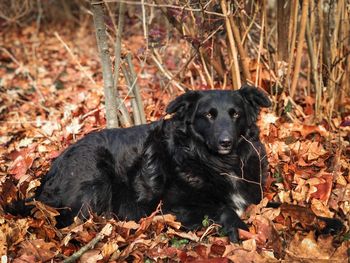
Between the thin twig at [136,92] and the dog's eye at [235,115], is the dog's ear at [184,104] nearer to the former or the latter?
the dog's eye at [235,115]

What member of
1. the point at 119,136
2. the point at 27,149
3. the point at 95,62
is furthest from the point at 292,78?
the point at 95,62

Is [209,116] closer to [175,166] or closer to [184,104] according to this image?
[184,104]

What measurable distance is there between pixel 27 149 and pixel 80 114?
1.05 m

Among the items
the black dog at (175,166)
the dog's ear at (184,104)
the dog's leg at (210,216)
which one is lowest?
the dog's leg at (210,216)

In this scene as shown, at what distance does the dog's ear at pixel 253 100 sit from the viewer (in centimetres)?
457

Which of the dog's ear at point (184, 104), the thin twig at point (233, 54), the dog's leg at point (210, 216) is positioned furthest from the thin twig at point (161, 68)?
the dog's leg at point (210, 216)

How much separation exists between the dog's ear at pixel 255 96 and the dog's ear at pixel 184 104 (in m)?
0.41

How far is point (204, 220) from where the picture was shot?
418cm

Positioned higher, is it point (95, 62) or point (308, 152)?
point (95, 62)

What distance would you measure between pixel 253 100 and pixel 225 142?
22.6 inches

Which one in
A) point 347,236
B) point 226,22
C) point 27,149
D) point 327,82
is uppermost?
point 226,22

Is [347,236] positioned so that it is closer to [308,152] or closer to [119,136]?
[308,152]

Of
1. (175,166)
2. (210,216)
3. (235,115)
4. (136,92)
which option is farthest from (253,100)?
(136,92)

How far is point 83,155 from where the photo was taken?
466cm
